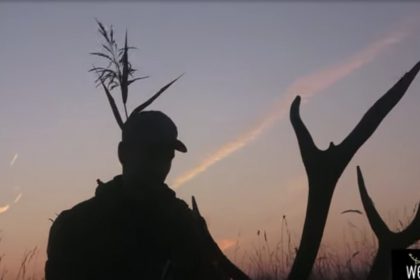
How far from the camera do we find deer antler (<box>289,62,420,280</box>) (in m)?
5.30

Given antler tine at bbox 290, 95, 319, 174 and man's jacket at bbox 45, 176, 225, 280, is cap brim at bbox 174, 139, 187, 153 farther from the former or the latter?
antler tine at bbox 290, 95, 319, 174

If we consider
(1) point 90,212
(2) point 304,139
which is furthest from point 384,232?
(1) point 90,212

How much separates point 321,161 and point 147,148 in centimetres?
121

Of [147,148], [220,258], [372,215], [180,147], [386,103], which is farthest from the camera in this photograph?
[180,147]

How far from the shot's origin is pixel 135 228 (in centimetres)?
571

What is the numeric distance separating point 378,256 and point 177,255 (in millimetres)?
1389

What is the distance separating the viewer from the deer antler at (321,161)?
530cm

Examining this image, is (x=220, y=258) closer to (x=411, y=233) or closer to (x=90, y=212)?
(x=90, y=212)

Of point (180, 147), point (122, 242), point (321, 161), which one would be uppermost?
point (180, 147)

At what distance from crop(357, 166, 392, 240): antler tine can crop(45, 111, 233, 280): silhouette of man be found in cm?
109

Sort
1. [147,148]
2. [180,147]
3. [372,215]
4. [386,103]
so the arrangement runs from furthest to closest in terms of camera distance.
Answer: [180,147]
[147,148]
[372,215]
[386,103]

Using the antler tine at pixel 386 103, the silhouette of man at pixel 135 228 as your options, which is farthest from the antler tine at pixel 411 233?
the silhouette of man at pixel 135 228

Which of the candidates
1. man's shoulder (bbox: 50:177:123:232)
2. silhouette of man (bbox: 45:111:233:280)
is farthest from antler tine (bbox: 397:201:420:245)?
man's shoulder (bbox: 50:177:123:232)

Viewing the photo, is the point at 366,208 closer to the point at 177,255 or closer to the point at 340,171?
the point at 340,171
